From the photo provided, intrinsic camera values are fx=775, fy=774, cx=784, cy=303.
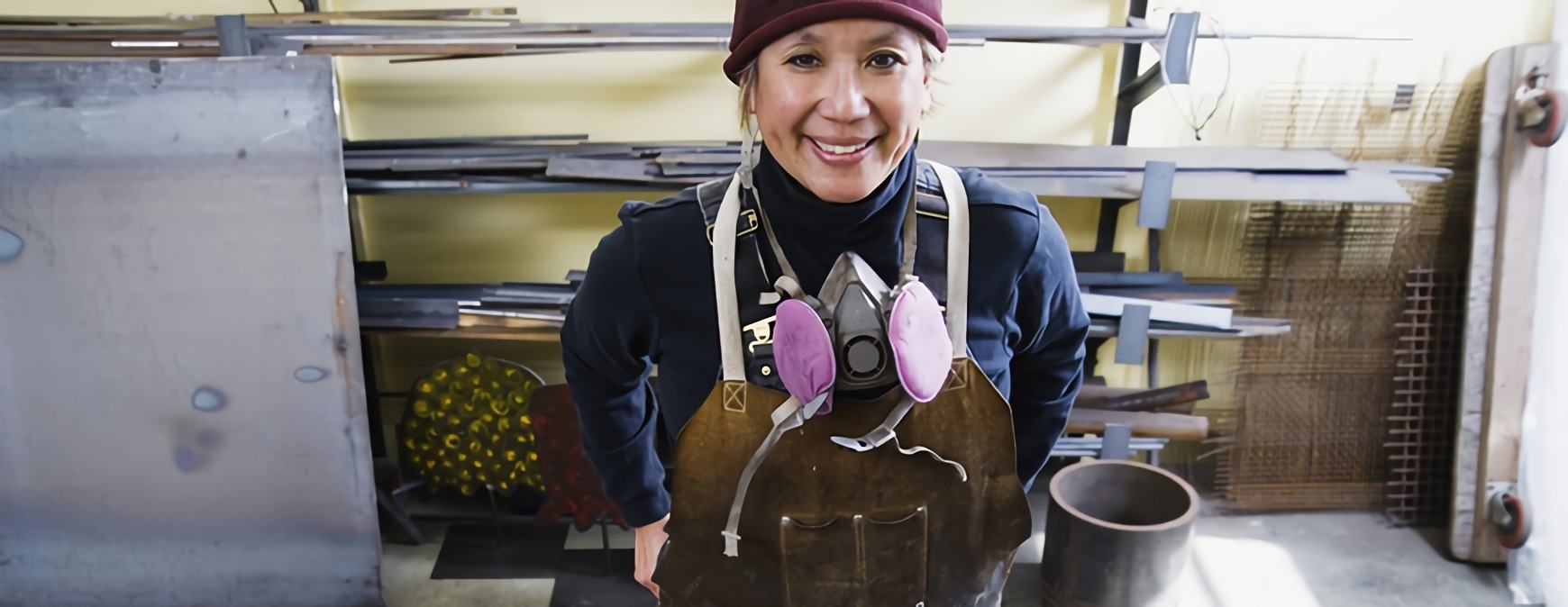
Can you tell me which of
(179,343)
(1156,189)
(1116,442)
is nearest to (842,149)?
(1156,189)

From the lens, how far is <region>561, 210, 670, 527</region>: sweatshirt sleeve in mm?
910

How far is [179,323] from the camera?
Result: 181 cm

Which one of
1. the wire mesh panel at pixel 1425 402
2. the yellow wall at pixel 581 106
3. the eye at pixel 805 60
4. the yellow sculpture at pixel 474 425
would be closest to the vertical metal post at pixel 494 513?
the yellow sculpture at pixel 474 425

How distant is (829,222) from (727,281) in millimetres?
130

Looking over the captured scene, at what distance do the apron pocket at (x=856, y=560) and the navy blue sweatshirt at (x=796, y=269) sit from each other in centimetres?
21

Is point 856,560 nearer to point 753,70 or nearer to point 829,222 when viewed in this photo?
point 829,222

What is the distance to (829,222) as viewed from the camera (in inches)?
33.0

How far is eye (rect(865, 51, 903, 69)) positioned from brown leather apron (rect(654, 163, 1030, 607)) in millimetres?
180

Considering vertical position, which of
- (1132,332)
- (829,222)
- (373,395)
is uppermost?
(829,222)

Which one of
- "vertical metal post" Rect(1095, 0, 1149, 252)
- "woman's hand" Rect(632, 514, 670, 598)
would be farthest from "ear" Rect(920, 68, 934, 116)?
"vertical metal post" Rect(1095, 0, 1149, 252)

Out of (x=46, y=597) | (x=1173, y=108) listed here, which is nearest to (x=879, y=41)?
(x=1173, y=108)

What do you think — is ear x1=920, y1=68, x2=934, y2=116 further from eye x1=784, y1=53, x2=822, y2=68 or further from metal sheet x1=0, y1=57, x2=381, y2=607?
metal sheet x1=0, y1=57, x2=381, y2=607

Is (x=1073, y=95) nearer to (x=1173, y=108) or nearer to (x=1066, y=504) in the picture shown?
(x=1173, y=108)

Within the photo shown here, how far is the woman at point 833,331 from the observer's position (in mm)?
772
